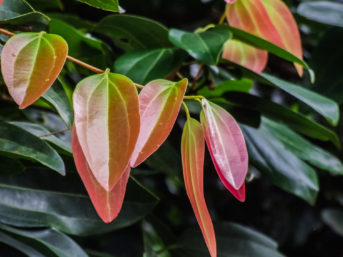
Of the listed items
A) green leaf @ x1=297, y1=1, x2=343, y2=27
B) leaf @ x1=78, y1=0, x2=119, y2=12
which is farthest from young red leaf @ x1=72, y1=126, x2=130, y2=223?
green leaf @ x1=297, y1=1, x2=343, y2=27

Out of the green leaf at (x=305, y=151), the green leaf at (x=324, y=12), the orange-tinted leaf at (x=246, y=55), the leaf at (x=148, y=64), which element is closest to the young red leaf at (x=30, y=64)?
the leaf at (x=148, y=64)

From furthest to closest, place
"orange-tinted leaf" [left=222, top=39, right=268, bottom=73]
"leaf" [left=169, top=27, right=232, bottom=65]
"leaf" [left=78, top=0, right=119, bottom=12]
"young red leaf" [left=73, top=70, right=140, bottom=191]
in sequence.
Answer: "orange-tinted leaf" [left=222, top=39, right=268, bottom=73] < "leaf" [left=169, top=27, right=232, bottom=65] < "leaf" [left=78, top=0, right=119, bottom=12] < "young red leaf" [left=73, top=70, right=140, bottom=191]

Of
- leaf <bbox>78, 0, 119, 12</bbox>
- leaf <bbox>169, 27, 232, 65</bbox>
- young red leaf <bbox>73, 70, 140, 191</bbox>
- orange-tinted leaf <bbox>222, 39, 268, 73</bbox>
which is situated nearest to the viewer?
young red leaf <bbox>73, 70, 140, 191</bbox>

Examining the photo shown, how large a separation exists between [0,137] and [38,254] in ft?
0.45

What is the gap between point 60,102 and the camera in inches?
20.5

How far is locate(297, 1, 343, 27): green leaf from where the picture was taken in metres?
0.93

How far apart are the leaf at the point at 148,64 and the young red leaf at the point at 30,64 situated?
0.23 meters

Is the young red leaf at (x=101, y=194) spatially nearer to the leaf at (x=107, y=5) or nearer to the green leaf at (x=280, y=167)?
the leaf at (x=107, y=5)

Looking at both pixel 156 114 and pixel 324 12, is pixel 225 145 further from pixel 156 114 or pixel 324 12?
pixel 324 12

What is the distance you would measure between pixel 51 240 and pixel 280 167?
386mm

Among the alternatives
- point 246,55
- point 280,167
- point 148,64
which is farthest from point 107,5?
point 280,167

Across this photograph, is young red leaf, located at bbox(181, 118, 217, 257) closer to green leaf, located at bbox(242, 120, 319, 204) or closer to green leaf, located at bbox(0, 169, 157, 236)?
green leaf, located at bbox(0, 169, 157, 236)

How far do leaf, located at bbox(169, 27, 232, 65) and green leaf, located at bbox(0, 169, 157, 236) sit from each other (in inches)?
7.3

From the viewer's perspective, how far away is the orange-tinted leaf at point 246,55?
2.55ft
